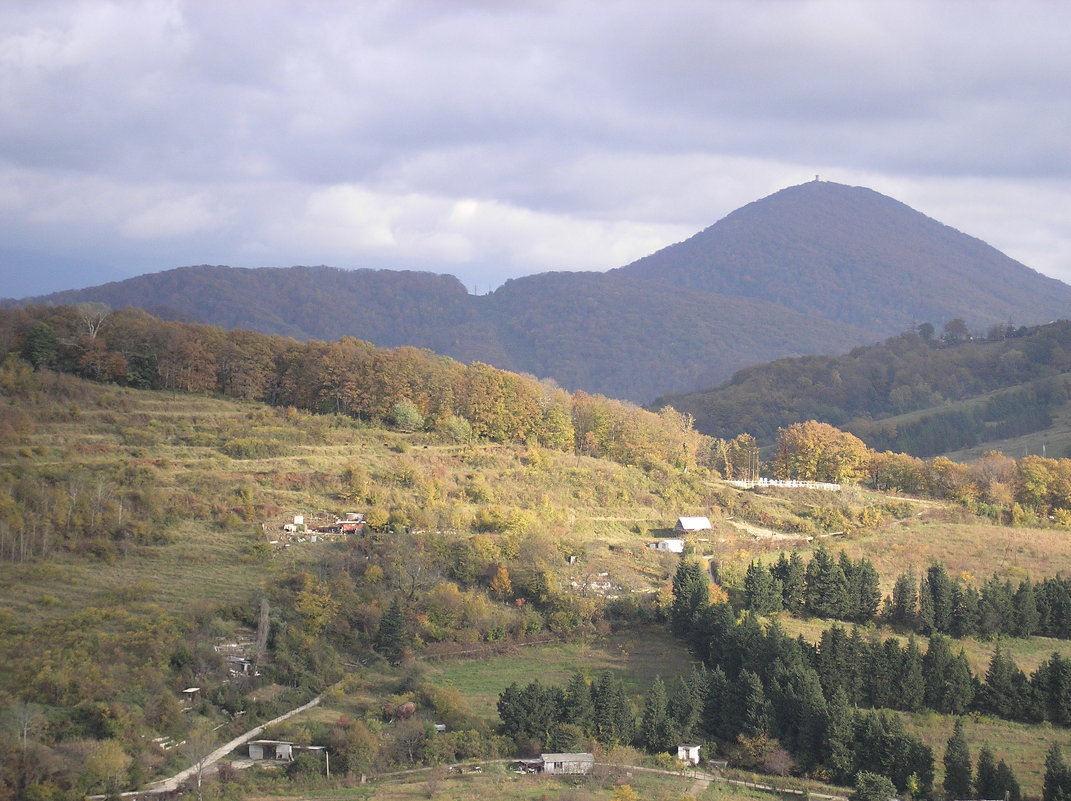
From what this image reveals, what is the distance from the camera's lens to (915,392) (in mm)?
116250

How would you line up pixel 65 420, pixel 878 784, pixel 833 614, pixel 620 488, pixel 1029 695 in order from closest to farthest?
pixel 878 784
pixel 1029 695
pixel 833 614
pixel 65 420
pixel 620 488

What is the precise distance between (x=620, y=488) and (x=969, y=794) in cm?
2492

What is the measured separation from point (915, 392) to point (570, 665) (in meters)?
94.9

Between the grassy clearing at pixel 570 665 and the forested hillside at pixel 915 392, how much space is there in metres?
63.0

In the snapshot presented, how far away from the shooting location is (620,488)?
4703cm

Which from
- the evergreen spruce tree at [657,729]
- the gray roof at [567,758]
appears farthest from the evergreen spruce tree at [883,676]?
the gray roof at [567,758]

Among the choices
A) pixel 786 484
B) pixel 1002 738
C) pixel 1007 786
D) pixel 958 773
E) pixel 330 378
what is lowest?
pixel 1002 738

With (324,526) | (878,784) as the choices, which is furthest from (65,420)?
(878,784)

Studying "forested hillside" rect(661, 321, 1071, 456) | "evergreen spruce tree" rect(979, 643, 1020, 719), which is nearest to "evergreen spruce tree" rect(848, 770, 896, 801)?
"evergreen spruce tree" rect(979, 643, 1020, 719)

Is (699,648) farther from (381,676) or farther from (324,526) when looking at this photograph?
(324,526)

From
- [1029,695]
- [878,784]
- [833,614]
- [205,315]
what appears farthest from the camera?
[205,315]

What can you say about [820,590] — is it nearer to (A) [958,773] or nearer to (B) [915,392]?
(A) [958,773]

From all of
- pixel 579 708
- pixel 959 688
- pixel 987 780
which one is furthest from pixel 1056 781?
pixel 579 708

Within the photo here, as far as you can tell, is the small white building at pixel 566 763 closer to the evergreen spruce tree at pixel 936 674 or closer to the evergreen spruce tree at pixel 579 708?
the evergreen spruce tree at pixel 579 708
